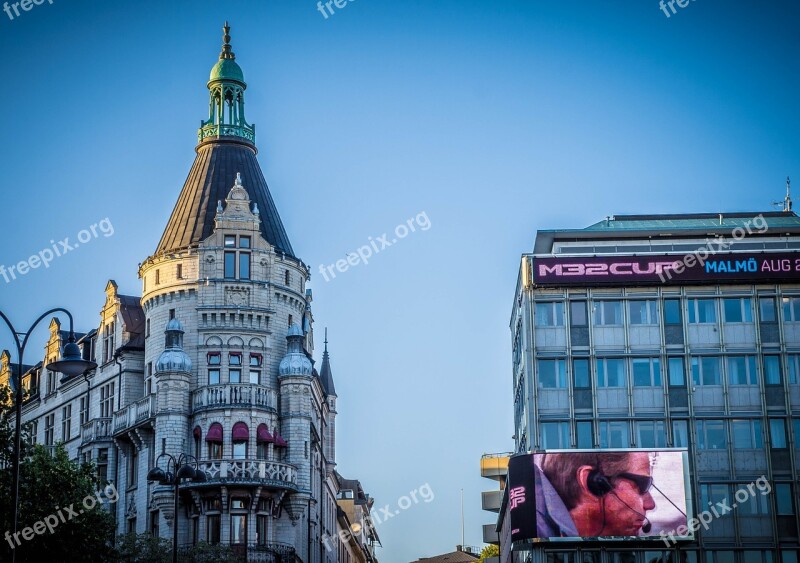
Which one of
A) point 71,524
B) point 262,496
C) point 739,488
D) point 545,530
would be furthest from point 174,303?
point 739,488

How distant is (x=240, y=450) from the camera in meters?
80.5

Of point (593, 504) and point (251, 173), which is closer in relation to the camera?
point (593, 504)

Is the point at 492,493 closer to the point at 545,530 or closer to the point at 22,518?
the point at 545,530

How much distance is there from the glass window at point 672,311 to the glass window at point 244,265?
26.2m

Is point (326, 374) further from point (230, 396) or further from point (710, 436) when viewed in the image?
point (710, 436)

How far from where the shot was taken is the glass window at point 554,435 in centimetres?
6812

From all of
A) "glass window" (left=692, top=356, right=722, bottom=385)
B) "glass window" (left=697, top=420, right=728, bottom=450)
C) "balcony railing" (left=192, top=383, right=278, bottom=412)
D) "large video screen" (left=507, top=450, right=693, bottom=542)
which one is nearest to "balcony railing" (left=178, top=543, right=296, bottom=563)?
"balcony railing" (left=192, top=383, right=278, bottom=412)

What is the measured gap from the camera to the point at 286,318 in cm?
8512

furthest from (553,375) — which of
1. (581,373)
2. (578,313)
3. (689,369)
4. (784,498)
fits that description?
(784,498)

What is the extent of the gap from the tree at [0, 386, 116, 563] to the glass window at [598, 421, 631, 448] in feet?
79.0

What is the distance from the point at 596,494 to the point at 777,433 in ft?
31.7

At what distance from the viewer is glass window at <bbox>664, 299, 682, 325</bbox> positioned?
69438mm

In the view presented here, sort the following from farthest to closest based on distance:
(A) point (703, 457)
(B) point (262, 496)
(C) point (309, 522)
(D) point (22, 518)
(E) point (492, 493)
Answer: (E) point (492, 493), (C) point (309, 522), (B) point (262, 496), (A) point (703, 457), (D) point (22, 518)

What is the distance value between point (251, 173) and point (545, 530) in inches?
1304
